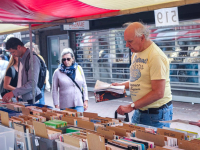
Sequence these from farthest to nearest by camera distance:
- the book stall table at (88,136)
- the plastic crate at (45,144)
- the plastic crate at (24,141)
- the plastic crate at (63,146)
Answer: the plastic crate at (24,141), the plastic crate at (45,144), the plastic crate at (63,146), the book stall table at (88,136)

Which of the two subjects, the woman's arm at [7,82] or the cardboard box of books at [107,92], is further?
the woman's arm at [7,82]

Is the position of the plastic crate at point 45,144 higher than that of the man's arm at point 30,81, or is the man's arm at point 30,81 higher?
the man's arm at point 30,81

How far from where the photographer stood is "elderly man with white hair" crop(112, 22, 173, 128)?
251 cm

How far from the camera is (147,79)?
2607 millimetres

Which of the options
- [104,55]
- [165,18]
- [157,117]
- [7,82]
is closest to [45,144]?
[157,117]

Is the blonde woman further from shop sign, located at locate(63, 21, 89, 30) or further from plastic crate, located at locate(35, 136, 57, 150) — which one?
shop sign, located at locate(63, 21, 89, 30)

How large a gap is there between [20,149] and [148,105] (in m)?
1.33

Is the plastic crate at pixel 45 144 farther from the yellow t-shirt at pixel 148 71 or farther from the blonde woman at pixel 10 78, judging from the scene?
the blonde woman at pixel 10 78

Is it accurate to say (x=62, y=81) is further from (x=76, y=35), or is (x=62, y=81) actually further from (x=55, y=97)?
(x=76, y=35)

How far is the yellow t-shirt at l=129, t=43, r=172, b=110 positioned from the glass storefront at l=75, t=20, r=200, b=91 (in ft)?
19.6

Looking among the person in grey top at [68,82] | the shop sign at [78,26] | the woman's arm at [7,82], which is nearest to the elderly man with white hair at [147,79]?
the person in grey top at [68,82]

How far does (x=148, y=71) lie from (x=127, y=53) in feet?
25.9

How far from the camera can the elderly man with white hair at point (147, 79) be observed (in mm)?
2510

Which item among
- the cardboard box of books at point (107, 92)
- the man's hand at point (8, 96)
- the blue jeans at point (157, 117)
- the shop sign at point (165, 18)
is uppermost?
the shop sign at point (165, 18)
